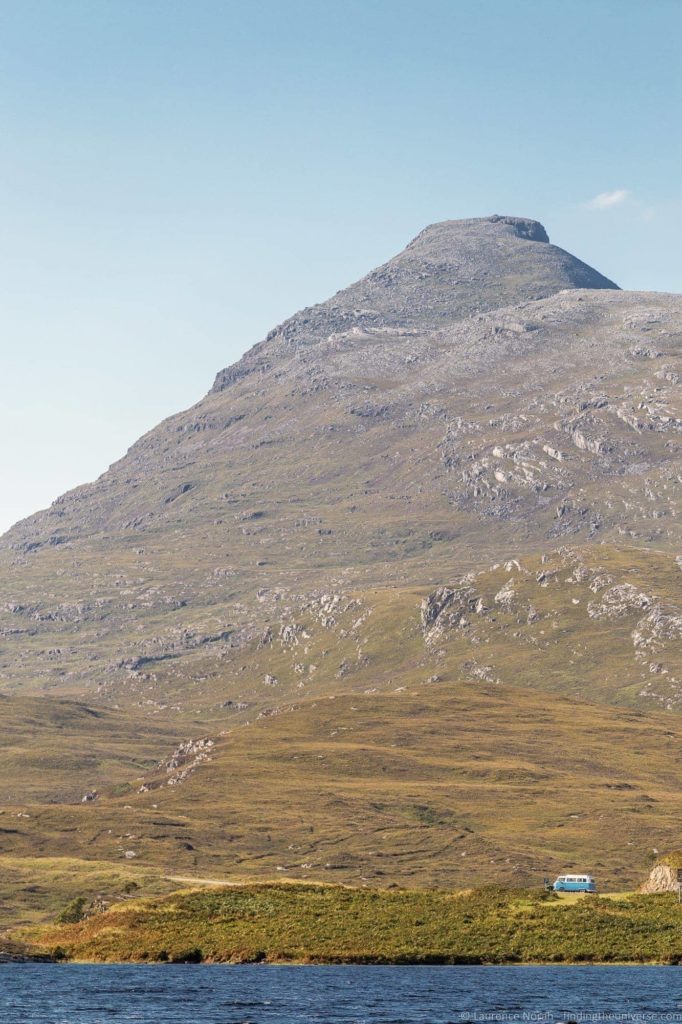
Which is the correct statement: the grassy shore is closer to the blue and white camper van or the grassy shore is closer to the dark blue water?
the dark blue water

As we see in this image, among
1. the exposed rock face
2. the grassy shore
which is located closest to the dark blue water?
the grassy shore

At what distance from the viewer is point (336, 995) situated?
108688 mm

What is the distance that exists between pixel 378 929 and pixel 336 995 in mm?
28377

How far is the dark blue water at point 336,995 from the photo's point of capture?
95312 mm

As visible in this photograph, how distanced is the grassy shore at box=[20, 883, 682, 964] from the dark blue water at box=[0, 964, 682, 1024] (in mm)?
1646

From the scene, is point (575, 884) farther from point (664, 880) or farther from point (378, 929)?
point (378, 929)

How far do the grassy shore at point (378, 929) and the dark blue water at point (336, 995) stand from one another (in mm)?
1646

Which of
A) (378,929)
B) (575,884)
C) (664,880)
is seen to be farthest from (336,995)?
(575,884)

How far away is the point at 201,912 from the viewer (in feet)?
468

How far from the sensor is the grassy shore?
12938 cm

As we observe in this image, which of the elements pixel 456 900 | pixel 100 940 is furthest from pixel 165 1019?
pixel 456 900

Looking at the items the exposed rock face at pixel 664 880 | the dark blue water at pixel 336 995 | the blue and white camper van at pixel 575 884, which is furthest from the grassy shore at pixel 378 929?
the blue and white camper van at pixel 575 884

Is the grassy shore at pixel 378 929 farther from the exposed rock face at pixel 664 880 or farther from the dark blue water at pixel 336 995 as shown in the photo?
the exposed rock face at pixel 664 880

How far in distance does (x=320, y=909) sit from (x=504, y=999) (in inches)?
1627
